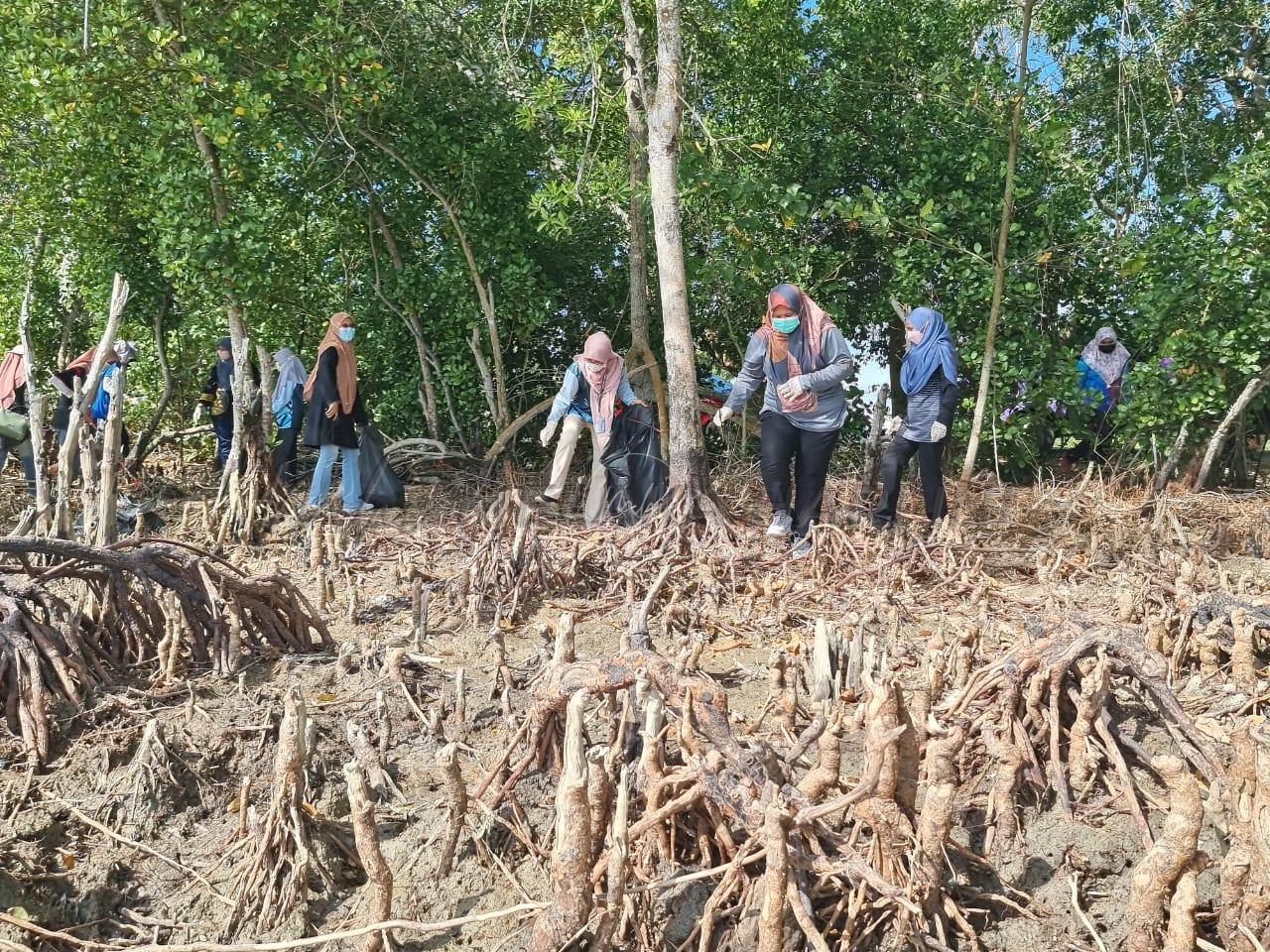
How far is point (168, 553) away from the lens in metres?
4.43

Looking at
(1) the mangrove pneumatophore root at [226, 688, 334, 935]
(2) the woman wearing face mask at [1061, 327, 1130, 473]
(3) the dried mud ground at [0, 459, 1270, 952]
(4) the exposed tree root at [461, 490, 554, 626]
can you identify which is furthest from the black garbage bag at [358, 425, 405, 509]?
(1) the mangrove pneumatophore root at [226, 688, 334, 935]

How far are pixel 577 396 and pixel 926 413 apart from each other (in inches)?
91.8

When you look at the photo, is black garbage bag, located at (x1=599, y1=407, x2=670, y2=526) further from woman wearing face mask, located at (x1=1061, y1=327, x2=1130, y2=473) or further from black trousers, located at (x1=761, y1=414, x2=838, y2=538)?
woman wearing face mask, located at (x1=1061, y1=327, x2=1130, y2=473)

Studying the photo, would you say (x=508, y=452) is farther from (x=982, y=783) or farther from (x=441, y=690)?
(x=982, y=783)

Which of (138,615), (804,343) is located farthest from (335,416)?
(138,615)

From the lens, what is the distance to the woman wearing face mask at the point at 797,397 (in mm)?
6480

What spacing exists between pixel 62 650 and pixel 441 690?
1362 mm

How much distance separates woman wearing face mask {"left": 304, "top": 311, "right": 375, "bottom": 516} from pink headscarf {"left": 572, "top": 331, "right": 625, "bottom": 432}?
1.90 meters

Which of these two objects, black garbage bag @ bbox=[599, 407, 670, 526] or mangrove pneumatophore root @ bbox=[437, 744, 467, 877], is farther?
black garbage bag @ bbox=[599, 407, 670, 526]

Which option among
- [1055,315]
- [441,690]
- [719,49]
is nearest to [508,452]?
[719,49]

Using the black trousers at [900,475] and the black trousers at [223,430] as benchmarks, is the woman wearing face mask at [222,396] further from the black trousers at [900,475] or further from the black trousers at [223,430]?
the black trousers at [900,475]

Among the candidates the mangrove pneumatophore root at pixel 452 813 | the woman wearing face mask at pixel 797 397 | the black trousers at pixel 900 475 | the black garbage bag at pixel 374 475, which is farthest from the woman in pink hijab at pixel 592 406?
the mangrove pneumatophore root at pixel 452 813

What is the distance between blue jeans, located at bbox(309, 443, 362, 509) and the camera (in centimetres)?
806

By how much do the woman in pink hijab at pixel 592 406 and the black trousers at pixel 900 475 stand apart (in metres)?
1.81
